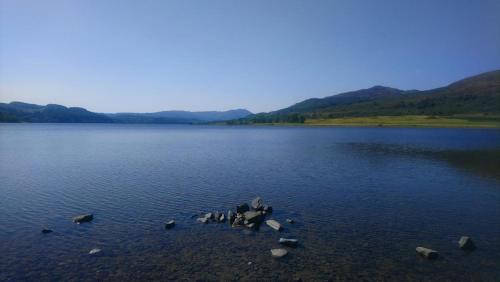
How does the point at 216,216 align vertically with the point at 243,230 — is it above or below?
above

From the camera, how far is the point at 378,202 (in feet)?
105

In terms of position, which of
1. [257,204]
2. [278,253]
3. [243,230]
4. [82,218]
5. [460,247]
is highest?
[82,218]

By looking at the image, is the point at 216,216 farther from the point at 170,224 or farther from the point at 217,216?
the point at 170,224

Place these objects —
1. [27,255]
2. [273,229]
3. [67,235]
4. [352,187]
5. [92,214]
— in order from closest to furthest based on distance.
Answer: [27,255], [67,235], [273,229], [92,214], [352,187]

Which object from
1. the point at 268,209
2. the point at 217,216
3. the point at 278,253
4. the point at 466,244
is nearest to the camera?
the point at 278,253

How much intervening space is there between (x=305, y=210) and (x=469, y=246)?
507 inches

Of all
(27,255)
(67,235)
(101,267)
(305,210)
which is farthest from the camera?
(305,210)

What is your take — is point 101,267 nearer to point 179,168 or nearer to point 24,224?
point 24,224

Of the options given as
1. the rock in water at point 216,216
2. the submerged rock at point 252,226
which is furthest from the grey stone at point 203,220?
the submerged rock at point 252,226

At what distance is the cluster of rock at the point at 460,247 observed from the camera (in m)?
19.3

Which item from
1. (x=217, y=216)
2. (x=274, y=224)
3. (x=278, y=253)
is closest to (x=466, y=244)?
(x=278, y=253)

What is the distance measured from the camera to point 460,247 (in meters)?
20.7

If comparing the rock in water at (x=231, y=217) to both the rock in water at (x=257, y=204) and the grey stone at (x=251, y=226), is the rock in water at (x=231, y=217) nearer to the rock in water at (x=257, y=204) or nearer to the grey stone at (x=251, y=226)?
the grey stone at (x=251, y=226)

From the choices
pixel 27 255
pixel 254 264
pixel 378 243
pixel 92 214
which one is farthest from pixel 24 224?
pixel 378 243
